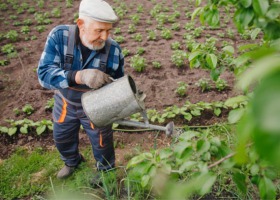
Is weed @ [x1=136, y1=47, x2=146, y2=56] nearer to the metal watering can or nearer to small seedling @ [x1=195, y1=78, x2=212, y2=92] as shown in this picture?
small seedling @ [x1=195, y1=78, x2=212, y2=92]

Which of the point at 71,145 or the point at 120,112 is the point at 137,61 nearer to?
the point at 71,145

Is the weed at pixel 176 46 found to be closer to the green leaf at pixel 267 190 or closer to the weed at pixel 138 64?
the weed at pixel 138 64

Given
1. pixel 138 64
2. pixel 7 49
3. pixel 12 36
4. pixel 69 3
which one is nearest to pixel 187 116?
pixel 138 64

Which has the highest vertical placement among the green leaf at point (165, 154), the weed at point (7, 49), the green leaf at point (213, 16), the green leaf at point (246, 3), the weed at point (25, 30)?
the green leaf at point (246, 3)

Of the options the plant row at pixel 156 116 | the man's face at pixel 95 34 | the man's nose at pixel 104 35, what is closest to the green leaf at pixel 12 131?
the plant row at pixel 156 116

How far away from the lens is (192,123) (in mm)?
3355

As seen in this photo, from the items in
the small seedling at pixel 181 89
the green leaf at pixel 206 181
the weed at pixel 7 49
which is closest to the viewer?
the green leaf at pixel 206 181

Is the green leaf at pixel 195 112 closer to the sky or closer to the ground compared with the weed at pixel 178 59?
closer to the ground

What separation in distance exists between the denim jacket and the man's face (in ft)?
0.20

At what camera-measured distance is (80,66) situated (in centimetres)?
222

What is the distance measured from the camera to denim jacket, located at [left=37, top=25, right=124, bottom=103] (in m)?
2.08

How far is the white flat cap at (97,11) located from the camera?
196cm

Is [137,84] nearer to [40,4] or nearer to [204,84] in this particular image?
[204,84]

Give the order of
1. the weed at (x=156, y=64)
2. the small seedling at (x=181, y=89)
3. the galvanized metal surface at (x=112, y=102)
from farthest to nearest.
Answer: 1. the weed at (x=156, y=64)
2. the small seedling at (x=181, y=89)
3. the galvanized metal surface at (x=112, y=102)
